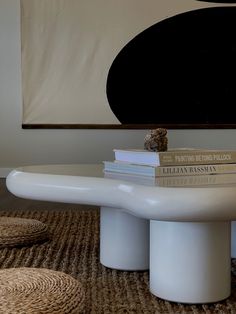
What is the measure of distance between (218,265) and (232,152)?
0.25 meters

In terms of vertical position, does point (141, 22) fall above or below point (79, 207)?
above

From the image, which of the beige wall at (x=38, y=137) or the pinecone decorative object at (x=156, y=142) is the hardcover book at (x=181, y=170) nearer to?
the pinecone decorative object at (x=156, y=142)

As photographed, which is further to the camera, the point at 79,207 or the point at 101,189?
the point at 79,207

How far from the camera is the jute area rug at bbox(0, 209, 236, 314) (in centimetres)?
104

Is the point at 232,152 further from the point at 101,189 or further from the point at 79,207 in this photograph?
the point at 79,207

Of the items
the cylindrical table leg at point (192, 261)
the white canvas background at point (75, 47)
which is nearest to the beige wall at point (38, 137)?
the white canvas background at point (75, 47)

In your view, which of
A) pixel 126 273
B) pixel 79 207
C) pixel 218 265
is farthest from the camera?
pixel 79 207

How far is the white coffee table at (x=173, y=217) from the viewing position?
3.05 ft

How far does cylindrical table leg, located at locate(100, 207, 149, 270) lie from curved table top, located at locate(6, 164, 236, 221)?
0.45 ft

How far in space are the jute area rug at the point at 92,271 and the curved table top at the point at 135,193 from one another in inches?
7.8

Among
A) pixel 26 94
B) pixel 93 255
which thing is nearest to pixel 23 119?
pixel 26 94

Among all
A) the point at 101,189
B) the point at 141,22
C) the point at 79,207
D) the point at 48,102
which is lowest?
the point at 79,207

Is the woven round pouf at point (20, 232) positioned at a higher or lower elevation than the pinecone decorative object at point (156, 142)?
lower

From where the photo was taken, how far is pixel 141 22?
3439mm
